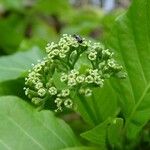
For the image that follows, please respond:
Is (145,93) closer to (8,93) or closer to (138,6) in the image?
(138,6)

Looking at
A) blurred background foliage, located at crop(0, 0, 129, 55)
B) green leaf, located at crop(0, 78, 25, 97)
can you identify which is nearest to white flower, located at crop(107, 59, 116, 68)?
green leaf, located at crop(0, 78, 25, 97)

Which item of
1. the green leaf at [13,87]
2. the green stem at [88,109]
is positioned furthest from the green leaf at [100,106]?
the green leaf at [13,87]

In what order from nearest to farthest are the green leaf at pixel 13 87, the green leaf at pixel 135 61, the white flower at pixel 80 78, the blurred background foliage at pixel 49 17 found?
the white flower at pixel 80 78 < the green leaf at pixel 135 61 < the green leaf at pixel 13 87 < the blurred background foliage at pixel 49 17

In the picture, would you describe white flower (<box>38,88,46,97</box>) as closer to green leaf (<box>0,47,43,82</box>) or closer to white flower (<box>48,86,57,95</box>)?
white flower (<box>48,86,57,95</box>)

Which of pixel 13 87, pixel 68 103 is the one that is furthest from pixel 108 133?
pixel 13 87

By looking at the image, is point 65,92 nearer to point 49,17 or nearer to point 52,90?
point 52,90

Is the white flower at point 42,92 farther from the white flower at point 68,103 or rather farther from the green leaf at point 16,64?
the green leaf at point 16,64
